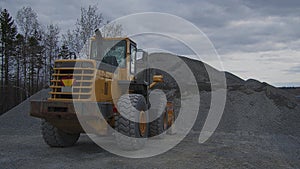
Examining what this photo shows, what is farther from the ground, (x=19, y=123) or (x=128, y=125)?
(x=128, y=125)

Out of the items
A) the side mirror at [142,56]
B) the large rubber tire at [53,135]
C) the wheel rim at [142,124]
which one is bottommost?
the large rubber tire at [53,135]

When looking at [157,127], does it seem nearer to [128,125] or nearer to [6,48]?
[128,125]

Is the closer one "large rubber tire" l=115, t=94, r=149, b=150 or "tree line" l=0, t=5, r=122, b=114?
"large rubber tire" l=115, t=94, r=149, b=150

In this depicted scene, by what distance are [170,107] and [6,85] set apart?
84.0ft

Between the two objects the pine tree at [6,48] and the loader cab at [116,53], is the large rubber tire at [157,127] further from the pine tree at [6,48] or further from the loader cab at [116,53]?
the pine tree at [6,48]

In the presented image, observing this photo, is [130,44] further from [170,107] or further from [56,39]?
[56,39]

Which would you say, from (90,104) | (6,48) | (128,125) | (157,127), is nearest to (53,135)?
(90,104)

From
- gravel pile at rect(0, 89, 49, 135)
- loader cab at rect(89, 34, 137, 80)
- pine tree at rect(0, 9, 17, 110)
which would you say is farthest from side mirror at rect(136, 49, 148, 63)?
pine tree at rect(0, 9, 17, 110)

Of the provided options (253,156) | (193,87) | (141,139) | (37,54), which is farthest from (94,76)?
(37,54)

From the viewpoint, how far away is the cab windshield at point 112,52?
9.64 m

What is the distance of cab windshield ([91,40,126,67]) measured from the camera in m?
9.64

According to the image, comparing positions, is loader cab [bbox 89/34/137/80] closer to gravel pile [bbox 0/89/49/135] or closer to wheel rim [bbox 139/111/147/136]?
wheel rim [bbox 139/111/147/136]

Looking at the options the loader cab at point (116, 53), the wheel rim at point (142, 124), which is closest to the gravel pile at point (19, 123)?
the loader cab at point (116, 53)

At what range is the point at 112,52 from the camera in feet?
32.0
